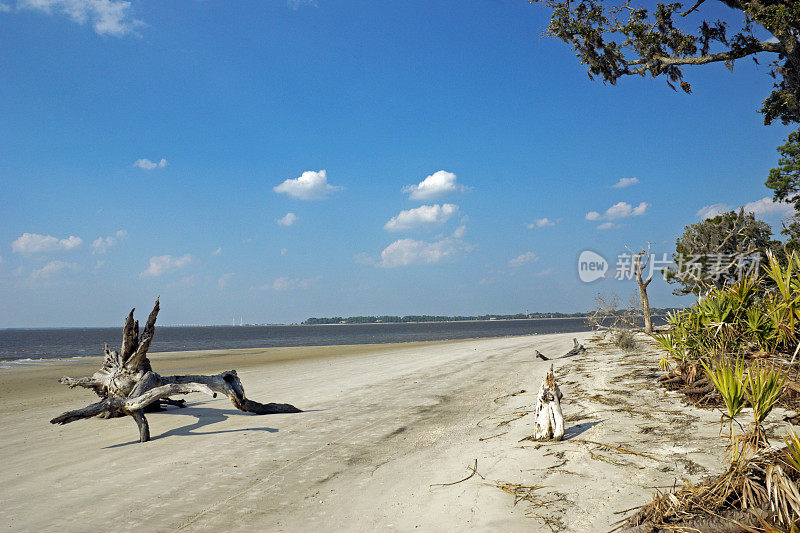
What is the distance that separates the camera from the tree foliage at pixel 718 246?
27391 mm

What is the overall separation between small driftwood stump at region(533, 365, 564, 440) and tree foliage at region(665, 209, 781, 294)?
25335 mm

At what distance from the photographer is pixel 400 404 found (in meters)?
10.0

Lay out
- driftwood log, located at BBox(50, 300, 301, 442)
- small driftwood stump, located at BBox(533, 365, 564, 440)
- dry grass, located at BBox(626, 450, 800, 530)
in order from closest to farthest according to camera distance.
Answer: dry grass, located at BBox(626, 450, 800, 530), small driftwood stump, located at BBox(533, 365, 564, 440), driftwood log, located at BBox(50, 300, 301, 442)

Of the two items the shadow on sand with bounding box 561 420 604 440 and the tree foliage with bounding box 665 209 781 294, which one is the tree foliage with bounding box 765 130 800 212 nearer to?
the tree foliage with bounding box 665 209 781 294

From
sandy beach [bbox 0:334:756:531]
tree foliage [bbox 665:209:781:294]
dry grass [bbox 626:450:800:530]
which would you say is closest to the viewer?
dry grass [bbox 626:450:800:530]

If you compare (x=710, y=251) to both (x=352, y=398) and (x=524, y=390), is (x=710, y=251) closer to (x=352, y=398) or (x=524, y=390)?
(x=524, y=390)

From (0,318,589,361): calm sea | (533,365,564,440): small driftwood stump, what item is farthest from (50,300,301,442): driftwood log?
(0,318,589,361): calm sea

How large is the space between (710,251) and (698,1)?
19371 mm

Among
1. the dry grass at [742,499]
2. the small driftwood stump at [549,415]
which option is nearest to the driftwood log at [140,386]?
the small driftwood stump at [549,415]

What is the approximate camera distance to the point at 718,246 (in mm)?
29656

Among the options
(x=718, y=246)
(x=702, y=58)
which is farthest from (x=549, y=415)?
(x=718, y=246)

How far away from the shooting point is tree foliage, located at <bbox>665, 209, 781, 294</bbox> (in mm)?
27391

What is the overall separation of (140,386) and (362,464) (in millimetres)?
5392

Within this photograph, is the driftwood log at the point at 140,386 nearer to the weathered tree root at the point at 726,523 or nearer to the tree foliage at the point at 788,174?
the weathered tree root at the point at 726,523
